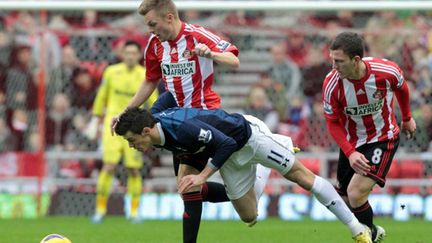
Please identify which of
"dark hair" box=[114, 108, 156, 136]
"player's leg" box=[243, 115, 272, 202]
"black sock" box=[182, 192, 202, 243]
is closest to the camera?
"dark hair" box=[114, 108, 156, 136]

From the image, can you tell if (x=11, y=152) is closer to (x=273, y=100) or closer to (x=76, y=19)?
(x=76, y=19)

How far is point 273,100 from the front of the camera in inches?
667

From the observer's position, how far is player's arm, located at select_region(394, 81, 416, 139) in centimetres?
960

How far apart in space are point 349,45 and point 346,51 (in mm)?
58

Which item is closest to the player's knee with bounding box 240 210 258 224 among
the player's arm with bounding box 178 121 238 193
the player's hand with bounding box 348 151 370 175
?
the player's hand with bounding box 348 151 370 175

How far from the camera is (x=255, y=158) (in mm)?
9047

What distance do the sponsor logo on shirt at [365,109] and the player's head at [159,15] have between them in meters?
1.79

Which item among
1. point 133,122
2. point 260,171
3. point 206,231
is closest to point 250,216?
point 260,171

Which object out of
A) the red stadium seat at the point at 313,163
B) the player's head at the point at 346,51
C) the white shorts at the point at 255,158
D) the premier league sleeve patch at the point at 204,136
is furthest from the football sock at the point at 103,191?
the premier league sleeve patch at the point at 204,136

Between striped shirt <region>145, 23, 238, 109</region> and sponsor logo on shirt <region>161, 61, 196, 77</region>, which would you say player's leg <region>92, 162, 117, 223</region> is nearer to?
striped shirt <region>145, 23, 238, 109</region>

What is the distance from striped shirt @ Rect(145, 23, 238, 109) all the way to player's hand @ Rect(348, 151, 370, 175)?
53.6 inches

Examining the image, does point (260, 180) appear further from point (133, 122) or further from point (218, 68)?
point (218, 68)

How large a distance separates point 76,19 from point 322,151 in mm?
4655

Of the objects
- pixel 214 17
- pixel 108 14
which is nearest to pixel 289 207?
pixel 214 17
